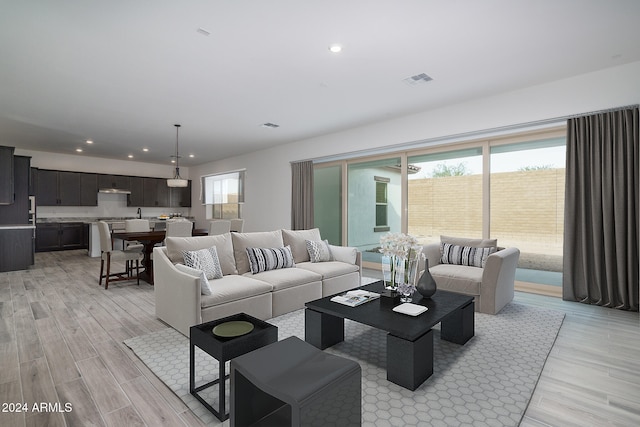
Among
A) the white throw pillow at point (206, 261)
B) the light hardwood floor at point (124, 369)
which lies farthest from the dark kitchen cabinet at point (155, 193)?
the white throw pillow at point (206, 261)

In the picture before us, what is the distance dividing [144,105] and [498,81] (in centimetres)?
492

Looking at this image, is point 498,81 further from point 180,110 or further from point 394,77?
point 180,110

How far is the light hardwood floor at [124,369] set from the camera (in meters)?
1.80

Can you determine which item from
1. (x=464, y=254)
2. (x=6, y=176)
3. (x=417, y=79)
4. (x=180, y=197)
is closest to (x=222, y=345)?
(x=464, y=254)

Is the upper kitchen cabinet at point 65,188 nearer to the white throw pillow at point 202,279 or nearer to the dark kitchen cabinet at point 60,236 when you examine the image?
the dark kitchen cabinet at point 60,236

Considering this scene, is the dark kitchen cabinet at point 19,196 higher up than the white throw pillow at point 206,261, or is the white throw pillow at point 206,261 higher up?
the dark kitchen cabinet at point 19,196

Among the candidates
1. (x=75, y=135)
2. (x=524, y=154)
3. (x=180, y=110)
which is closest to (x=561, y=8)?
(x=524, y=154)

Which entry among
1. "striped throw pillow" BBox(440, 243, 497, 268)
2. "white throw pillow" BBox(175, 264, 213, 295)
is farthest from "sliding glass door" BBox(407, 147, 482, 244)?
"white throw pillow" BBox(175, 264, 213, 295)

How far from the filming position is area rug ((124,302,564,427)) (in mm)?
1830

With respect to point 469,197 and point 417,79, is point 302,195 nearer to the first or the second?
point 469,197

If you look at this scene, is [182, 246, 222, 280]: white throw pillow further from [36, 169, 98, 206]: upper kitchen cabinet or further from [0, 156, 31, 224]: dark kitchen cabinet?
[36, 169, 98, 206]: upper kitchen cabinet

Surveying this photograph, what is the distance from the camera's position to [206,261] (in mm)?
3293

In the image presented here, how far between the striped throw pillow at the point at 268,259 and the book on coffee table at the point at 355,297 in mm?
1207

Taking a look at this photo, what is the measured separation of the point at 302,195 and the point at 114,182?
6.04m
